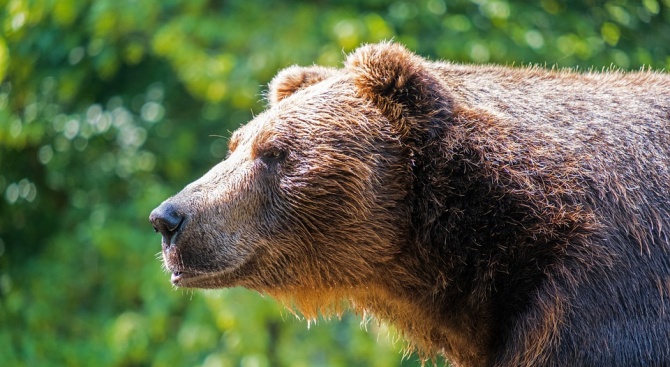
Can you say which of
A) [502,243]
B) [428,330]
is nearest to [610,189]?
[502,243]

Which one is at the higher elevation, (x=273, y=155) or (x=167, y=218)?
(x=273, y=155)

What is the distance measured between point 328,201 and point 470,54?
5156mm

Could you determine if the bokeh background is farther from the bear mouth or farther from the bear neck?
the bear mouth

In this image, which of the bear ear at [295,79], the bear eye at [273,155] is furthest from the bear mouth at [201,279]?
the bear ear at [295,79]

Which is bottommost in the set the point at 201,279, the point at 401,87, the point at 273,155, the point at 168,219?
the point at 201,279

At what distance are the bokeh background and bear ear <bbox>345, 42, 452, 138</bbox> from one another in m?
3.64

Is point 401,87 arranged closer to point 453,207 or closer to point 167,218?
point 453,207

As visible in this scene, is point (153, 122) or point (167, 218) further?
point (153, 122)

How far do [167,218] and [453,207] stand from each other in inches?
47.4

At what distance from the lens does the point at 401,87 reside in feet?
14.4

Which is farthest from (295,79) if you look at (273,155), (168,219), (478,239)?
(478,239)

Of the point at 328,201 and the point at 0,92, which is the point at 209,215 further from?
the point at 0,92

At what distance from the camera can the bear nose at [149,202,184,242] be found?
4168 millimetres

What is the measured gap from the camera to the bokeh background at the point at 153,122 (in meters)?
9.27
